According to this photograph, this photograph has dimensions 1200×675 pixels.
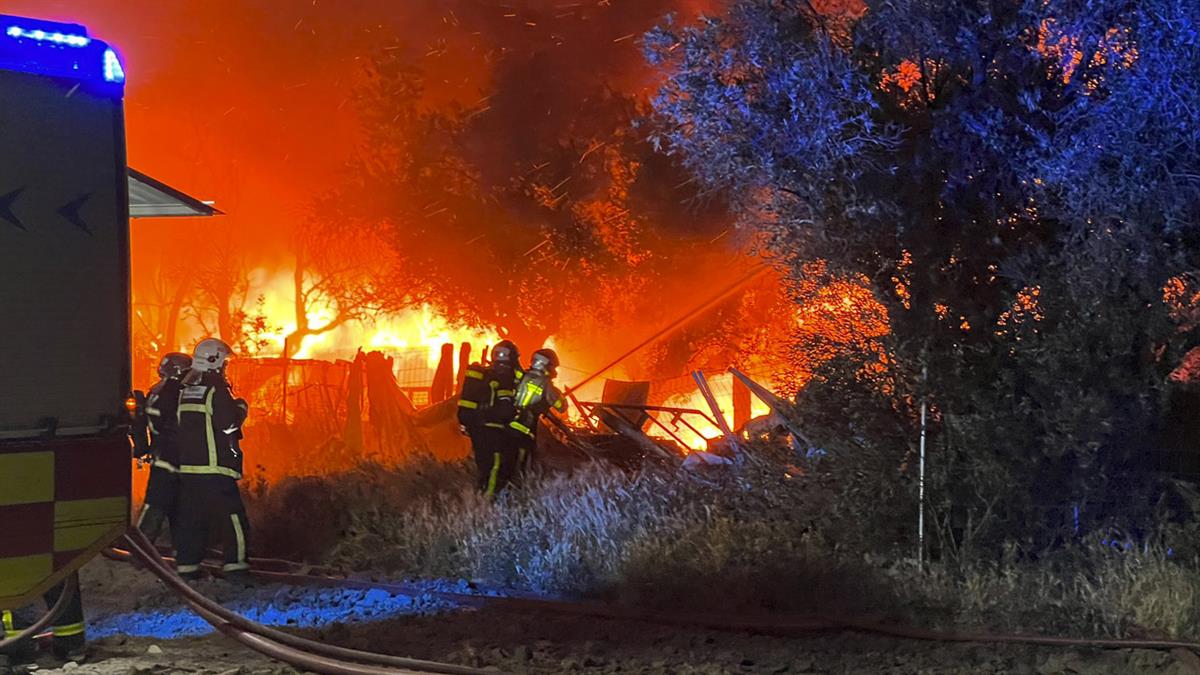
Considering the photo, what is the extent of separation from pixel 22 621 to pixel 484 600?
273 cm

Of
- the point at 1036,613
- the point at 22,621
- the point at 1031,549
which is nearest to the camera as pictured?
the point at 22,621

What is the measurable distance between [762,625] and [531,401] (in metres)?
4.13

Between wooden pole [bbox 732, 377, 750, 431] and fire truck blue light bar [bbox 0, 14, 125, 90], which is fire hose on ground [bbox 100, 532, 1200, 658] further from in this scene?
wooden pole [bbox 732, 377, 750, 431]

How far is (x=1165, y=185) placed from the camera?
7.11 metres

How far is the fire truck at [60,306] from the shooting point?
477cm

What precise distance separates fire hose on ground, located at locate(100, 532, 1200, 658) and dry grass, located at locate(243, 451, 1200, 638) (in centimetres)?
35

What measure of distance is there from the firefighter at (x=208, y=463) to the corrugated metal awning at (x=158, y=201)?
123 cm

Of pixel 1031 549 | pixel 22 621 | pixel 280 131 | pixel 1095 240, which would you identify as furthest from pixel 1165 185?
pixel 280 131

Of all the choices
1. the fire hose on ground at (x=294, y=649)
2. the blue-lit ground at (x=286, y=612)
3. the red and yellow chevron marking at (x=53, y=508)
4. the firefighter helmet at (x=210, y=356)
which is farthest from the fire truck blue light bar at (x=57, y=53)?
the firefighter helmet at (x=210, y=356)

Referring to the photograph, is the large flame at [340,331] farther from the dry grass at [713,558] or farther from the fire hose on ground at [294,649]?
the fire hose on ground at [294,649]

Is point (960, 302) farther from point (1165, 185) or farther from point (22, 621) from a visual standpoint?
point (22, 621)

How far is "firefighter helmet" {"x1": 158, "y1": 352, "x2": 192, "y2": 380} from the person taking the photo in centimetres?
937

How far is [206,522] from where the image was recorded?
8.70m

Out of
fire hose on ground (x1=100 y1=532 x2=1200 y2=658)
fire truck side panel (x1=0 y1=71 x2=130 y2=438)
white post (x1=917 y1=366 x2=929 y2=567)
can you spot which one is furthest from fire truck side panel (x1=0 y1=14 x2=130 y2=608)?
white post (x1=917 y1=366 x2=929 y2=567)
